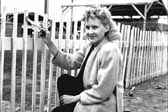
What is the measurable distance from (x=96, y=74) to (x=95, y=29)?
41 centimetres

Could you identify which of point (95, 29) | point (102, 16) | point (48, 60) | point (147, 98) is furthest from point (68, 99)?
point (147, 98)

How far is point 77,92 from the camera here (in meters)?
2.76

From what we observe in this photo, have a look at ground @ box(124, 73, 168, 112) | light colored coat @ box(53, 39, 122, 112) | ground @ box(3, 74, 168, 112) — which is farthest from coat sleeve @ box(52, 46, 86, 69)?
ground @ box(124, 73, 168, 112)

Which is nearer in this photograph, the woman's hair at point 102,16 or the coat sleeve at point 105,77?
the coat sleeve at point 105,77

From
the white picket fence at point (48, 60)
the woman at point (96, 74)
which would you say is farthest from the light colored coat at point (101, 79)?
the white picket fence at point (48, 60)

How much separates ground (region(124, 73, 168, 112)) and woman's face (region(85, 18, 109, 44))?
3.32 metres

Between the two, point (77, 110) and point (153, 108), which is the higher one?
point (77, 110)

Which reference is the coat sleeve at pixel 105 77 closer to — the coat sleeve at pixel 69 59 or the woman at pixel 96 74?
the woman at pixel 96 74

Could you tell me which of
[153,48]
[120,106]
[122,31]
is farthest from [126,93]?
[120,106]

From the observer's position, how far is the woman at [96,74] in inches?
99.0

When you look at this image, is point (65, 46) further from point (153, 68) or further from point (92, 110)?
point (153, 68)

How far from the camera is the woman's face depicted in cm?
263

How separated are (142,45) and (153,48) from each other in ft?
4.57

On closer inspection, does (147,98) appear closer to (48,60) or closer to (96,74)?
(48,60)
